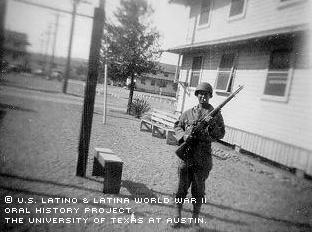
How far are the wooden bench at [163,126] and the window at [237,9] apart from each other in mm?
5300

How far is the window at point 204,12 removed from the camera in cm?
1578

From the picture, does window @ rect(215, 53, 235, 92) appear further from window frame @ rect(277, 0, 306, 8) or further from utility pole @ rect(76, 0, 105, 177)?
utility pole @ rect(76, 0, 105, 177)

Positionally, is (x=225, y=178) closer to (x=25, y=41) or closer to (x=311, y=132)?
(x=311, y=132)

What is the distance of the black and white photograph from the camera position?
446 cm

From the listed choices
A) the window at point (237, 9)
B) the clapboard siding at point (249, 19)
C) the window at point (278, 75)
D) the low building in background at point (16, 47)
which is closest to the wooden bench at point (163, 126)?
the window at point (278, 75)

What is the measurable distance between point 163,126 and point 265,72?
182 inches

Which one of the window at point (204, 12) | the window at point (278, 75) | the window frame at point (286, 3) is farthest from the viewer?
the window at point (204, 12)

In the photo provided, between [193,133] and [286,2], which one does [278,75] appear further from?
[193,133]

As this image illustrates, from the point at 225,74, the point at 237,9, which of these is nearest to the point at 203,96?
the point at 225,74

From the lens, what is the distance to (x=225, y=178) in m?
7.62

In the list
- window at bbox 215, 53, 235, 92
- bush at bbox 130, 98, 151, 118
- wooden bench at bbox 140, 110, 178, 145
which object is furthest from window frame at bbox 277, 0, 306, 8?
bush at bbox 130, 98, 151, 118

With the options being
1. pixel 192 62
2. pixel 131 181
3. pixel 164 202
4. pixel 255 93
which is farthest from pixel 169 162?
pixel 192 62

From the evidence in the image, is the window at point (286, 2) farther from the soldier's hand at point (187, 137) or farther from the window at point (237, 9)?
the soldier's hand at point (187, 137)

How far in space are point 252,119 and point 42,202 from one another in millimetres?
8522
